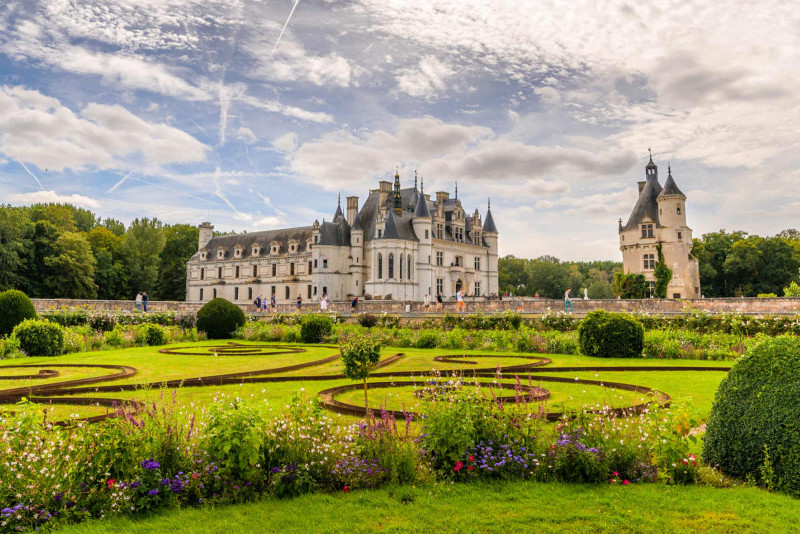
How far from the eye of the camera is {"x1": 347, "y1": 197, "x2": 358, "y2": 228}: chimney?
6212 centimetres

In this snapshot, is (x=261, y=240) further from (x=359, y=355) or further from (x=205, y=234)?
(x=359, y=355)

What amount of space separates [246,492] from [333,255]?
5406cm

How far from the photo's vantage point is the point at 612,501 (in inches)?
218

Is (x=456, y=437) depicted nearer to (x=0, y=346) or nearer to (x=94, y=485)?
(x=94, y=485)

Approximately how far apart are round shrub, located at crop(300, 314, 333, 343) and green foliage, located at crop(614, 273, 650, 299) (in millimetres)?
31080

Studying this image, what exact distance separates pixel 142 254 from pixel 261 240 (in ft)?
50.1

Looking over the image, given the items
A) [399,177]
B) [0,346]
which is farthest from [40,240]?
[0,346]

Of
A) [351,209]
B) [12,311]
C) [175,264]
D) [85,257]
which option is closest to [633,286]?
[351,209]

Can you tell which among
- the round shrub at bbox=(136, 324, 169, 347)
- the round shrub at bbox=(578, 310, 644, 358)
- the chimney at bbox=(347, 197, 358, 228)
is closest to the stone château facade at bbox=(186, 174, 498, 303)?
the chimney at bbox=(347, 197, 358, 228)

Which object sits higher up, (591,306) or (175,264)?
(175,264)

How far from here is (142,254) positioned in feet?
240

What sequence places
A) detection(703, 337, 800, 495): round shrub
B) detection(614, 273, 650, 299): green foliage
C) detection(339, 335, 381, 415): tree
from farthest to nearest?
detection(614, 273, 650, 299): green foliage < detection(339, 335, 381, 415): tree < detection(703, 337, 800, 495): round shrub

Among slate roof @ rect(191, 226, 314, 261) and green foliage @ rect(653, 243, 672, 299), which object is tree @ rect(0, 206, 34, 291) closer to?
slate roof @ rect(191, 226, 314, 261)

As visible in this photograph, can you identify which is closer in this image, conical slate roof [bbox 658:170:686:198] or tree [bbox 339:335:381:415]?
tree [bbox 339:335:381:415]
